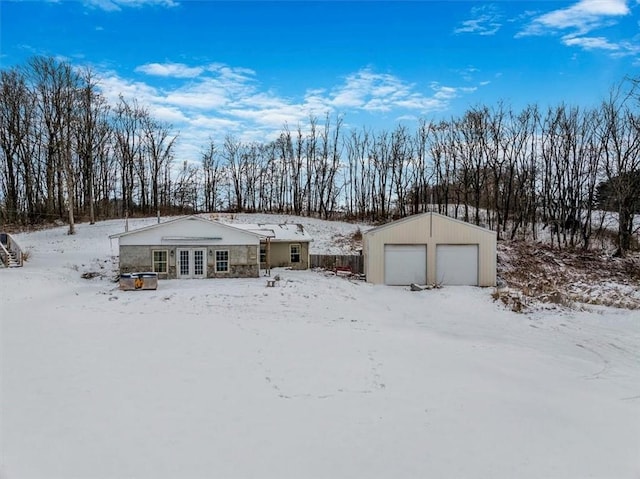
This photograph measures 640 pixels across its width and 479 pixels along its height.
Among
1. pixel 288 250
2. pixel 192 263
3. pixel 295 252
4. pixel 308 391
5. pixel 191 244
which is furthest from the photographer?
pixel 295 252

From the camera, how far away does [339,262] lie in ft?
83.3

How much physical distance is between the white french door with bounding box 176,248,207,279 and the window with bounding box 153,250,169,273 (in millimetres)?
606

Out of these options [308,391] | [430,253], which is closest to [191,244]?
[430,253]

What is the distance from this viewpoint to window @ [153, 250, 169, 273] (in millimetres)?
21141

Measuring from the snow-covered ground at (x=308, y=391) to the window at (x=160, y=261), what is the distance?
187 inches

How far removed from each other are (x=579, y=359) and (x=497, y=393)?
4146mm

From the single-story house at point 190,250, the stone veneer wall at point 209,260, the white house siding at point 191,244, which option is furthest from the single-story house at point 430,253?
the single-story house at point 190,250

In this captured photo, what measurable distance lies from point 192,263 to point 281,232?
21.9ft

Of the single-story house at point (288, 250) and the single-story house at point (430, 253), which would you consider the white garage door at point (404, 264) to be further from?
the single-story house at point (288, 250)

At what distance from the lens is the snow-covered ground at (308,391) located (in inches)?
231

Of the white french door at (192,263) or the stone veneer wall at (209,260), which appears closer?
the stone veneer wall at (209,260)

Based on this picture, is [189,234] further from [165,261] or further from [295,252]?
[295,252]

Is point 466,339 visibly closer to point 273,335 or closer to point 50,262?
point 273,335

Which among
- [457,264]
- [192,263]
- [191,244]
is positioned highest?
[191,244]
